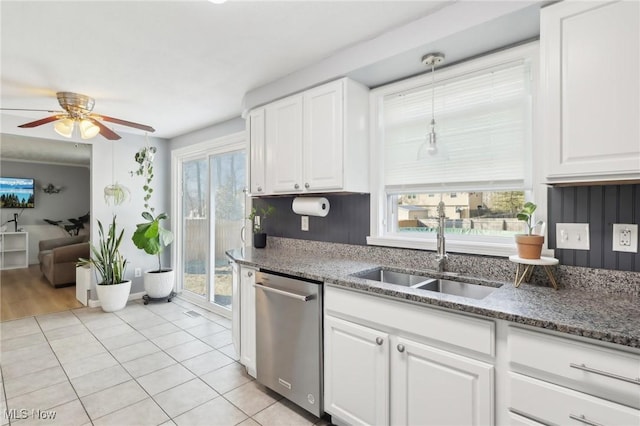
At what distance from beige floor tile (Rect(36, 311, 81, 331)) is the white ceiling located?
2.36 metres

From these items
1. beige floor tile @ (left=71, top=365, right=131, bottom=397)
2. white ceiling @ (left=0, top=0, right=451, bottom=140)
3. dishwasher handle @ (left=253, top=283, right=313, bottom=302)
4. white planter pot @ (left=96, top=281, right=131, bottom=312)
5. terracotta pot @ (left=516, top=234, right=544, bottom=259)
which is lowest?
beige floor tile @ (left=71, top=365, right=131, bottom=397)

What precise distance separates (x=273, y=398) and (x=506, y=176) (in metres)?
2.08

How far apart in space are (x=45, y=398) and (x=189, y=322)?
4.97 feet

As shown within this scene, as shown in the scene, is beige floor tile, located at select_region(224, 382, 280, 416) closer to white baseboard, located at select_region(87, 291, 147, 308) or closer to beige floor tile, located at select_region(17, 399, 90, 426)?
beige floor tile, located at select_region(17, 399, 90, 426)

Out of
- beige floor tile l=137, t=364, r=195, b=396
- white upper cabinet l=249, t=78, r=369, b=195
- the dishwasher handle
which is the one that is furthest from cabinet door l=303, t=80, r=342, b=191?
beige floor tile l=137, t=364, r=195, b=396

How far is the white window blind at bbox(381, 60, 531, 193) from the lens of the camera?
1.84m

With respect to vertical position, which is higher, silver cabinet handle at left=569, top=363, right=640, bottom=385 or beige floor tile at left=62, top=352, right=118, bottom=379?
silver cabinet handle at left=569, top=363, right=640, bottom=385

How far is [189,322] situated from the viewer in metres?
3.67

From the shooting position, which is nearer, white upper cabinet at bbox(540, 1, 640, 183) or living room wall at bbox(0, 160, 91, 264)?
white upper cabinet at bbox(540, 1, 640, 183)

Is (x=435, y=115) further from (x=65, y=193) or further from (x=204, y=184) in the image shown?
(x=65, y=193)

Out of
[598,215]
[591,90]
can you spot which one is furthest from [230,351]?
[591,90]

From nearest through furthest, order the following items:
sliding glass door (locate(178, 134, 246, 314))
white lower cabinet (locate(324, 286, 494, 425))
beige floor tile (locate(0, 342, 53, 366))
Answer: white lower cabinet (locate(324, 286, 494, 425)) < beige floor tile (locate(0, 342, 53, 366)) < sliding glass door (locate(178, 134, 246, 314))

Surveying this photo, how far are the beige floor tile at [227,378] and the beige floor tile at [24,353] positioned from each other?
64.0 inches

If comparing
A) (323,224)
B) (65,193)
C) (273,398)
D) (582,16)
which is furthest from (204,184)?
(65,193)
